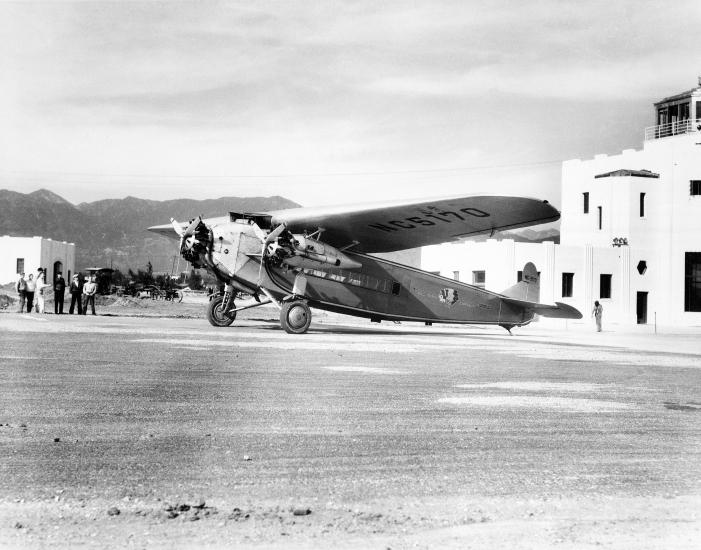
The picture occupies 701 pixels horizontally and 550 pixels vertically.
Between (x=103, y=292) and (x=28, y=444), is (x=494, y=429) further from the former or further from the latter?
(x=103, y=292)

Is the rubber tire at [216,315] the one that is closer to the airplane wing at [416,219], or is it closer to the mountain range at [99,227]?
the airplane wing at [416,219]

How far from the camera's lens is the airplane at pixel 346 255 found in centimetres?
2322

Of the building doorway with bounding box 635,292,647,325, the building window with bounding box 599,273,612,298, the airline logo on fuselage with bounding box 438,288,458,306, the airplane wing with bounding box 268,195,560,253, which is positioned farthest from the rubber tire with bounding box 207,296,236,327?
the building doorway with bounding box 635,292,647,325

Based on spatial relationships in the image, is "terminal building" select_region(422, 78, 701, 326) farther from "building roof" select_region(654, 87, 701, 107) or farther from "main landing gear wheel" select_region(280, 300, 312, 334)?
"main landing gear wheel" select_region(280, 300, 312, 334)

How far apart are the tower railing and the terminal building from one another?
0.10 metres

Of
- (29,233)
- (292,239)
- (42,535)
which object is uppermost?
(29,233)

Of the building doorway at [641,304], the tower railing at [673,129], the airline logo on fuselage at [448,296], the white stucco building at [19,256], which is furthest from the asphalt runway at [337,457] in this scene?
the white stucco building at [19,256]

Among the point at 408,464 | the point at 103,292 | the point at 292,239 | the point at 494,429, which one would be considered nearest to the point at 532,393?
the point at 494,429

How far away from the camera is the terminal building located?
52.6 meters

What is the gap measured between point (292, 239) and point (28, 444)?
651 inches

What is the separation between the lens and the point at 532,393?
11.6m

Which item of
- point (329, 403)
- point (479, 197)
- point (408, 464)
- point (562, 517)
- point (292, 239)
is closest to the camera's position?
point (562, 517)

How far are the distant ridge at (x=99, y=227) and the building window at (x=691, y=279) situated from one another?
100468 millimetres

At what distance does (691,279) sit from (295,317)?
39.7m
